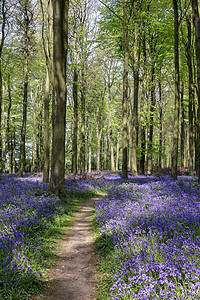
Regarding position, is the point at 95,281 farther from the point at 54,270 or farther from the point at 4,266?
the point at 4,266

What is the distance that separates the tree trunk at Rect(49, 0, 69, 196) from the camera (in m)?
9.80

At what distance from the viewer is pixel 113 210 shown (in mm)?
7215

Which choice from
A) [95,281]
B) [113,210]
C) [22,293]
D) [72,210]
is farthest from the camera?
[72,210]

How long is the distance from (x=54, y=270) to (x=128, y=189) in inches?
248

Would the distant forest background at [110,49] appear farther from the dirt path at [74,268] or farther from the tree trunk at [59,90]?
the dirt path at [74,268]

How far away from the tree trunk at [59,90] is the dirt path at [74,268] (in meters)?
2.94

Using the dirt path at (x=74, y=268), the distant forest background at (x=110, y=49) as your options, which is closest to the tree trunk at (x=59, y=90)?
the distant forest background at (x=110, y=49)

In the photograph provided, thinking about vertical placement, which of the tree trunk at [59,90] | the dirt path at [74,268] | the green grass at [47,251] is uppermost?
the tree trunk at [59,90]

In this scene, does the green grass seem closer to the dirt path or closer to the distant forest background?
the dirt path

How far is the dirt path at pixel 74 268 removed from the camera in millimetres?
3912

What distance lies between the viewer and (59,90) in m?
10.1

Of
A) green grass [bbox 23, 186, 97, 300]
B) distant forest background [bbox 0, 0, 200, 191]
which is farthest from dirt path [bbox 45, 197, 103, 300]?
distant forest background [bbox 0, 0, 200, 191]

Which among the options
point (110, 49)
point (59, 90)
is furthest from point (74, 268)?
point (110, 49)

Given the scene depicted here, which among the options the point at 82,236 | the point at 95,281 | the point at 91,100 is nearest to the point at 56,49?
the point at 82,236
